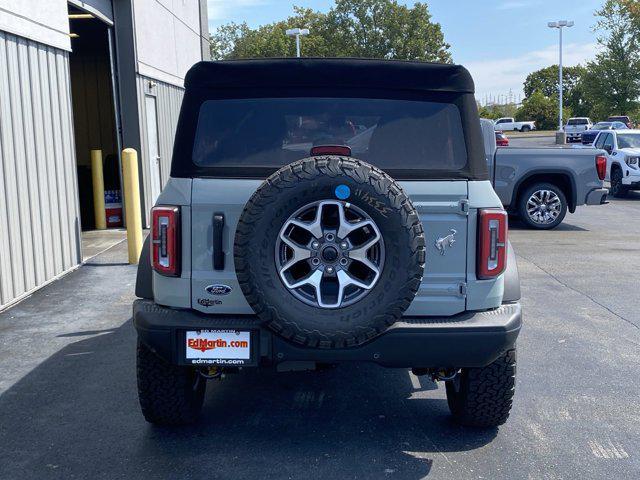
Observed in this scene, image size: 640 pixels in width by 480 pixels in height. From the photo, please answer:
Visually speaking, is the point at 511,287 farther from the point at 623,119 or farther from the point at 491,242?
the point at 623,119

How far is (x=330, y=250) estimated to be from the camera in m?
3.61

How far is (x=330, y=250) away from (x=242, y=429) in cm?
142

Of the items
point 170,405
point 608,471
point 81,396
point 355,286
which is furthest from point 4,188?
point 608,471

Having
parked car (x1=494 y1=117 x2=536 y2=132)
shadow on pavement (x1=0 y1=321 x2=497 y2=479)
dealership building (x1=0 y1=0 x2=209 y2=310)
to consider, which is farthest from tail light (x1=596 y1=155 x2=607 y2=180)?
parked car (x1=494 y1=117 x2=536 y2=132)

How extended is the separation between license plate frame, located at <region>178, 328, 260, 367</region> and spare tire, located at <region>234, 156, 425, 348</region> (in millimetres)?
297

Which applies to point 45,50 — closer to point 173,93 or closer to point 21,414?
point 21,414

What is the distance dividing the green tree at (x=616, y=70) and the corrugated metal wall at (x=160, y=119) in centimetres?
4023

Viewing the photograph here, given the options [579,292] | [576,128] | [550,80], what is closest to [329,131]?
[579,292]

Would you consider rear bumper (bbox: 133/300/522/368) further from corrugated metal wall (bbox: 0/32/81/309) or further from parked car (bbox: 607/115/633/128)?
parked car (bbox: 607/115/633/128)

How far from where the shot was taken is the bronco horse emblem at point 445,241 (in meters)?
3.88

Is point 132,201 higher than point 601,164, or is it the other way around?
point 601,164

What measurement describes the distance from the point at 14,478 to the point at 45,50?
6.42 m

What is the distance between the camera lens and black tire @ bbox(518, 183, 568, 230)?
516 inches

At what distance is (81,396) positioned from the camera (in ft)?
16.4
